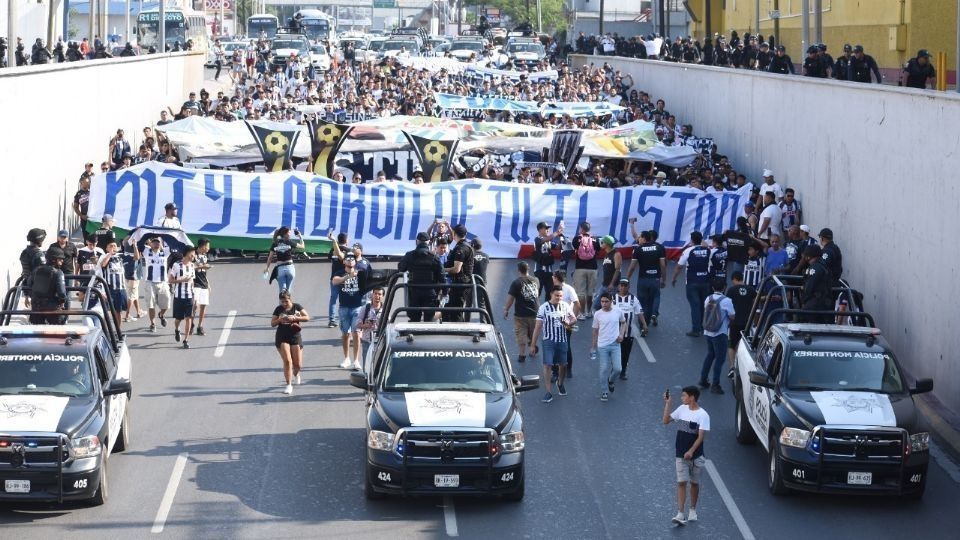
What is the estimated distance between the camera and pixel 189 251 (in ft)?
76.6

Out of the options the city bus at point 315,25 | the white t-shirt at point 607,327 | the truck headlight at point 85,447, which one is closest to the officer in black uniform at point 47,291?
the truck headlight at point 85,447

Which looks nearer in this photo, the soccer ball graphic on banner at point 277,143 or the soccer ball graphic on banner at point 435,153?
the soccer ball graphic on banner at point 435,153

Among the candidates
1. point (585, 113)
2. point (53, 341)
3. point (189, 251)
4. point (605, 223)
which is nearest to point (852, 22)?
point (585, 113)

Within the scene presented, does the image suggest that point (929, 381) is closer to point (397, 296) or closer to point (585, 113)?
point (397, 296)

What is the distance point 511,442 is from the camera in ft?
50.5

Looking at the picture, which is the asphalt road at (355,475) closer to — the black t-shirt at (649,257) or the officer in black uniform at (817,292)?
the black t-shirt at (649,257)

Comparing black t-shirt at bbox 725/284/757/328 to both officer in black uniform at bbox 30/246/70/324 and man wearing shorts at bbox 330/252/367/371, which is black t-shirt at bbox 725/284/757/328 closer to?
man wearing shorts at bbox 330/252/367/371

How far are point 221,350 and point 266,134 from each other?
34.7 feet

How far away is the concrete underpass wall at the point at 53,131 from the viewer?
25.8 metres

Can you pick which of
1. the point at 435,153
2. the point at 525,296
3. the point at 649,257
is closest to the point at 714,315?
the point at 525,296

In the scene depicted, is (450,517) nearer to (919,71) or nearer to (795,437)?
(795,437)

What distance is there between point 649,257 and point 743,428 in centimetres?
600

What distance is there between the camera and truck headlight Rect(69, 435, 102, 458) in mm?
14875

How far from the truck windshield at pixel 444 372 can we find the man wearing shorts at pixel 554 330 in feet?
11.6
